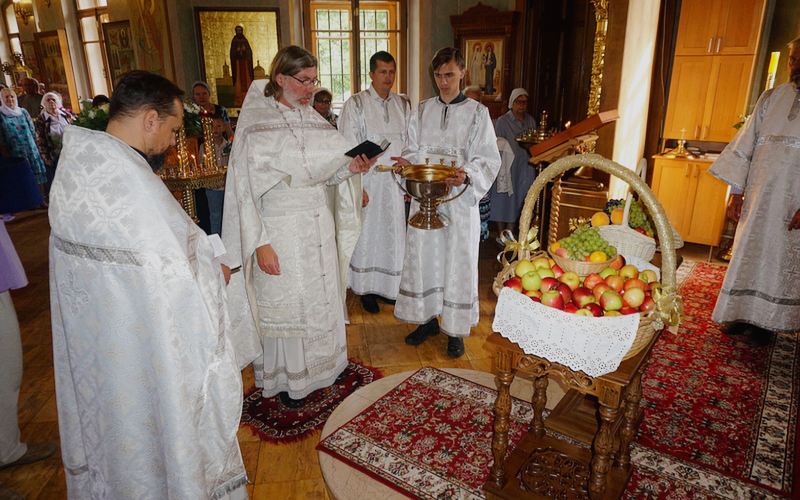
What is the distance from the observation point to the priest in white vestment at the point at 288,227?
282 cm

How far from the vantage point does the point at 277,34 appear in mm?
9273

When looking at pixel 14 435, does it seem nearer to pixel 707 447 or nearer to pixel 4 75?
pixel 707 447

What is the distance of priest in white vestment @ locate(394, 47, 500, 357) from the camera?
3.54 meters

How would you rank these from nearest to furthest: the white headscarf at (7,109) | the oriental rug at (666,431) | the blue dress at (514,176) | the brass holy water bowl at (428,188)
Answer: the oriental rug at (666,431) < the brass holy water bowl at (428,188) < the blue dress at (514,176) < the white headscarf at (7,109)

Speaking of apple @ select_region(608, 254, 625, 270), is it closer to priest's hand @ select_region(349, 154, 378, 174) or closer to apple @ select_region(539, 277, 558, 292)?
apple @ select_region(539, 277, 558, 292)

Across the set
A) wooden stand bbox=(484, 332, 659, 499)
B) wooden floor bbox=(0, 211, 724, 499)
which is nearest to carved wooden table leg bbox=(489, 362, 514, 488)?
wooden stand bbox=(484, 332, 659, 499)

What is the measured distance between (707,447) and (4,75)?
17.8m

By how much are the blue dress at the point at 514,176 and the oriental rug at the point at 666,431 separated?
337cm

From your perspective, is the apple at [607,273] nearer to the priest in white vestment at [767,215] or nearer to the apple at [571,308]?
the apple at [571,308]

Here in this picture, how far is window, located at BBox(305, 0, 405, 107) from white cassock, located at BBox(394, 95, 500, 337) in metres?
5.90

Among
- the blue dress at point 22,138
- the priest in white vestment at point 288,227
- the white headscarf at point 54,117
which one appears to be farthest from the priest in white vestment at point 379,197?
the white headscarf at point 54,117

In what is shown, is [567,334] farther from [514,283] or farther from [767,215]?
[767,215]

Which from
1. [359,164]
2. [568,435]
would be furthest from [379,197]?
[568,435]

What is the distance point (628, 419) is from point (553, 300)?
0.88 m
